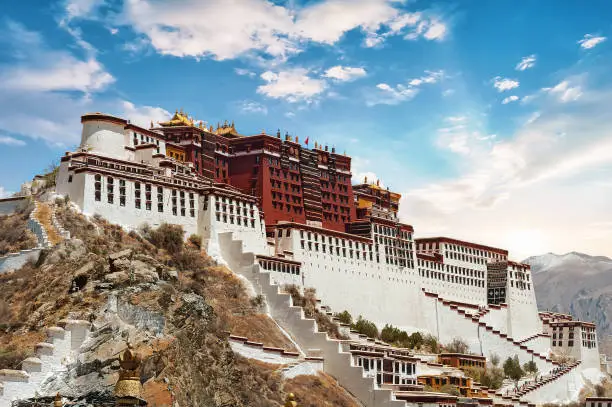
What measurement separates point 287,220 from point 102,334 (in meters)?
41.4

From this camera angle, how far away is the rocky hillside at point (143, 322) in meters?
47.1

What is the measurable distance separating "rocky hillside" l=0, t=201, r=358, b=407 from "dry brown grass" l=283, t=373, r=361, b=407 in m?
0.10

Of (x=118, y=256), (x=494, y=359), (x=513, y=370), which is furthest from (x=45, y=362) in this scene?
(x=494, y=359)

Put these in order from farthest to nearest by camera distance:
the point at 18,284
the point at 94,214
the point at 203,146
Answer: the point at 203,146 < the point at 94,214 < the point at 18,284

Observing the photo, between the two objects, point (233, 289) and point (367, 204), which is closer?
point (233, 289)

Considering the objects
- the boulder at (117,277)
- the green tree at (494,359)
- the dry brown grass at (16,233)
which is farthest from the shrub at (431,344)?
the boulder at (117,277)

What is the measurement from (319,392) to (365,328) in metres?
19.8

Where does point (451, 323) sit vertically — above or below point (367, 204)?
below

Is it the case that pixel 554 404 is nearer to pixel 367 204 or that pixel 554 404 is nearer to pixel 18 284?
pixel 367 204

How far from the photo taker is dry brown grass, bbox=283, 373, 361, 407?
205ft

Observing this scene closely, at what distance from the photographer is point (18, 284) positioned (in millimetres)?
60844

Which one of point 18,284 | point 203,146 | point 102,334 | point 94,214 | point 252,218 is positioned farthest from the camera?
point 203,146

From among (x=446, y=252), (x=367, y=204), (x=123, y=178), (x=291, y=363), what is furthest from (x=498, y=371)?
(x=123, y=178)

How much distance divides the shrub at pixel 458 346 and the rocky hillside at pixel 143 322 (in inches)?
1151
